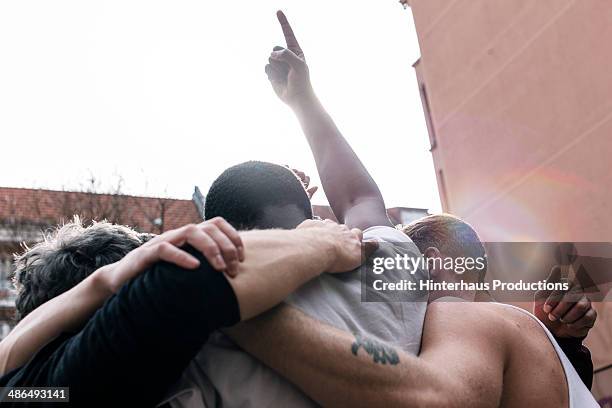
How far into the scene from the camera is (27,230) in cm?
1917

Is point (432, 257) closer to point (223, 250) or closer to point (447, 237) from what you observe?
point (447, 237)

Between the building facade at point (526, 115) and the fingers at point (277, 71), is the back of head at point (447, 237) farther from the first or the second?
the building facade at point (526, 115)

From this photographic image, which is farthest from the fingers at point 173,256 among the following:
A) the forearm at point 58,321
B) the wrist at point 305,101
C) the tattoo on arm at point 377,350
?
the wrist at point 305,101

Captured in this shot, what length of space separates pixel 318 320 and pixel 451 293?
889mm

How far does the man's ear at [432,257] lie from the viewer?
245cm

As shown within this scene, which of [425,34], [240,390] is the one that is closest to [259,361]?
[240,390]

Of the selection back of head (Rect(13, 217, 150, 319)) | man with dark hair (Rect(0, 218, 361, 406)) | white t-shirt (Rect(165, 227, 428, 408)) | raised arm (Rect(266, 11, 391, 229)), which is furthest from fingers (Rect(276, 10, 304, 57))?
man with dark hair (Rect(0, 218, 361, 406))

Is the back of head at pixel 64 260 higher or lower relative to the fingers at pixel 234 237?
lower

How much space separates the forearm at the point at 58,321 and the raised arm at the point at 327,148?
3.39 feet

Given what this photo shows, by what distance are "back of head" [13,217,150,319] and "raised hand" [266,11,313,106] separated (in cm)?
98

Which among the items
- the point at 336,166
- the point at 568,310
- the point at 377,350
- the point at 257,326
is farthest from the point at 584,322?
the point at 257,326

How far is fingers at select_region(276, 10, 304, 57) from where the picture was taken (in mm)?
2885

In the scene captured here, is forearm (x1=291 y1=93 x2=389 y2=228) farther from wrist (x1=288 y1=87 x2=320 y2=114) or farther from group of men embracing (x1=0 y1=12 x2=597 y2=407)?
group of men embracing (x1=0 y1=12 x2=597 y2=407)

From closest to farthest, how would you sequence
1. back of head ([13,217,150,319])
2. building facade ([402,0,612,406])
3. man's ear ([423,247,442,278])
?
back of head ([13,217,150,319])
man's ear ([423,247,442,278])
building facade ([402,0,612,406])
